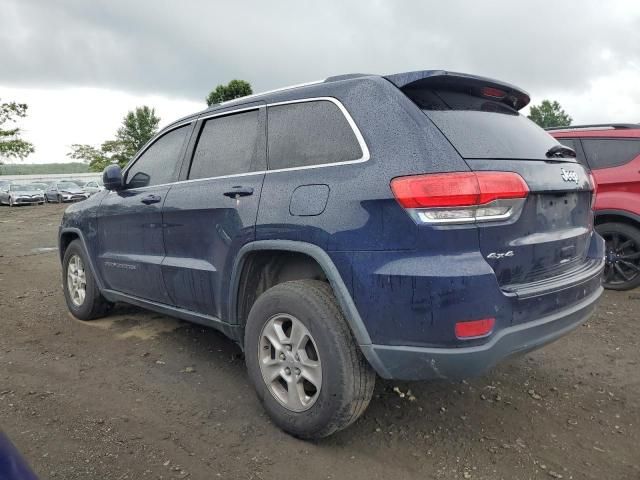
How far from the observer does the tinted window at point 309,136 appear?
8.46 feet

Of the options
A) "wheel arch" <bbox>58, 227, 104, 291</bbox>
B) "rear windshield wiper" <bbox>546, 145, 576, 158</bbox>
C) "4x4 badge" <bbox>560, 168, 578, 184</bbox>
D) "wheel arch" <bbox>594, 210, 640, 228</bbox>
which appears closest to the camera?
"4x4 badge" <bbox>560, 168, 578, 184</bbox>

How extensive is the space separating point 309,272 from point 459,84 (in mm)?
1288

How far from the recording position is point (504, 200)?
2.25 m

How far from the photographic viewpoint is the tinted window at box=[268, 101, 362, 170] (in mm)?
2580

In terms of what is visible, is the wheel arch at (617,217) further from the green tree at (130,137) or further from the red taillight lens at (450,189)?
the green tree at (130,137)

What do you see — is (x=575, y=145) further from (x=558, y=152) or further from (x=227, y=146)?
(x=227, y=146)

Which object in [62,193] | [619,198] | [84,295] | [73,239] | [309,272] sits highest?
[619,198]

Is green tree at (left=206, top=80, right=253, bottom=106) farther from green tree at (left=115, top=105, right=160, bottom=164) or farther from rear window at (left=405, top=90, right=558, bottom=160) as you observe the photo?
green tree at (left=115, top=105, right=160, bottom=164)

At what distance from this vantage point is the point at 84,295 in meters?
4.79

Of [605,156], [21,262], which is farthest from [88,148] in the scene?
[605,156]

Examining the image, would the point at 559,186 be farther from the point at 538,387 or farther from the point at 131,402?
the point at 131,402

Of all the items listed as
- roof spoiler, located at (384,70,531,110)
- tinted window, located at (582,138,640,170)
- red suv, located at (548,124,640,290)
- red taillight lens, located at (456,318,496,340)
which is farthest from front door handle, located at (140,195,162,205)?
tinted window, located at (582,138,640,170)

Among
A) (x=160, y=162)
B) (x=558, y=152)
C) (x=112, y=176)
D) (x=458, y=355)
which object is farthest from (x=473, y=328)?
(x=112, y=176)

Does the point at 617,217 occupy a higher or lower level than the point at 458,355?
higher
